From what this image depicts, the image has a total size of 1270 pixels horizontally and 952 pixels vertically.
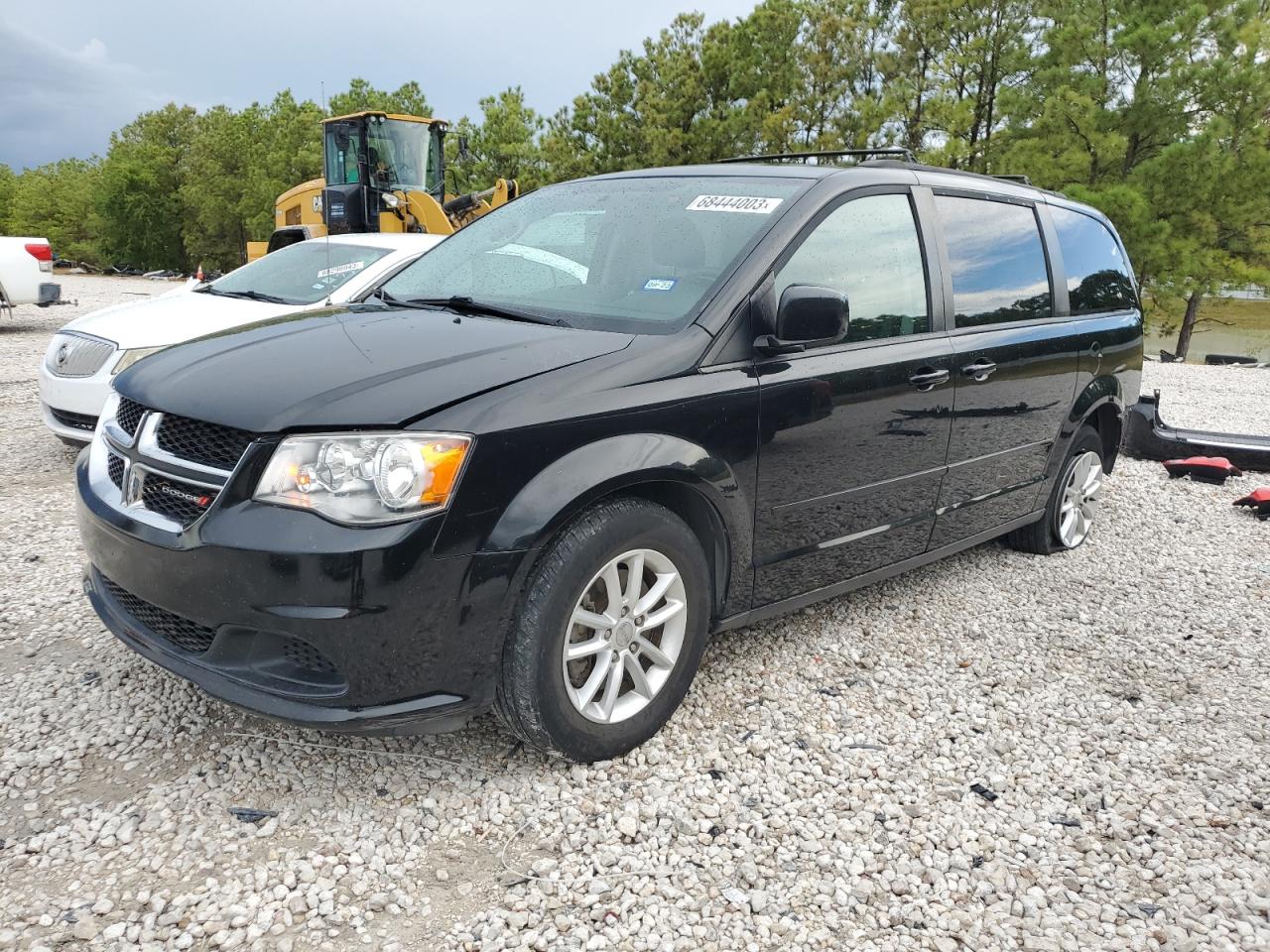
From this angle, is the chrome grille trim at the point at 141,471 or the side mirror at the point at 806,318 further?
the side mirror at the point at 806,318

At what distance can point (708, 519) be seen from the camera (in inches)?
121

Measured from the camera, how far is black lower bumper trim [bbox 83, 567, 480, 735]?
2.46m

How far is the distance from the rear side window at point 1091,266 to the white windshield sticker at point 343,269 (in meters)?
4.64

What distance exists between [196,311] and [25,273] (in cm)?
889

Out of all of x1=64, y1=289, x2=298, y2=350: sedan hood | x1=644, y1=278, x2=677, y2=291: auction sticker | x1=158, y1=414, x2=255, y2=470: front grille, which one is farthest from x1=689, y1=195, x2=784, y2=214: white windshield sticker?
x1=64, y1=289, x2=298, y2=350: sedan hood

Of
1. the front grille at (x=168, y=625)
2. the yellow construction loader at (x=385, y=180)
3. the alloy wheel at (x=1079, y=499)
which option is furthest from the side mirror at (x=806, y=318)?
the yellow construction loader at (x=385, y=180)

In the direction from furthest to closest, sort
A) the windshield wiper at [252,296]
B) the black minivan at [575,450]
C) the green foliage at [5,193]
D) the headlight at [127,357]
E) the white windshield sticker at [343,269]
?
the green foliage at [5,193] → the white windshield sticker at [343,269] → the windshield wiper at [252,296] → the headlight at [127,357] → the black minivan at [575,450]

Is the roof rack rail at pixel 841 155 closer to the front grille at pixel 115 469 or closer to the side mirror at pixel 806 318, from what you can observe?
the side mirror at pixel 806 318

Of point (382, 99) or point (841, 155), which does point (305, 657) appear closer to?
point (841, 155)

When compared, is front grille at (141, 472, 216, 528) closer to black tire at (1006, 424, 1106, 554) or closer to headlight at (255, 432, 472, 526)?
headlight at (255, 432, 472, 526)

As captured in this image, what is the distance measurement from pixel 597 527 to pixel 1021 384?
252cm

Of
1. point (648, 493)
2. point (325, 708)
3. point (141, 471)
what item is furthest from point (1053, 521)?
point (141, 471)

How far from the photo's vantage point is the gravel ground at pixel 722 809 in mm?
2342

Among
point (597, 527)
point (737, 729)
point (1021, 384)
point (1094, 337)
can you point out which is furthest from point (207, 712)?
point (1094, 337)
